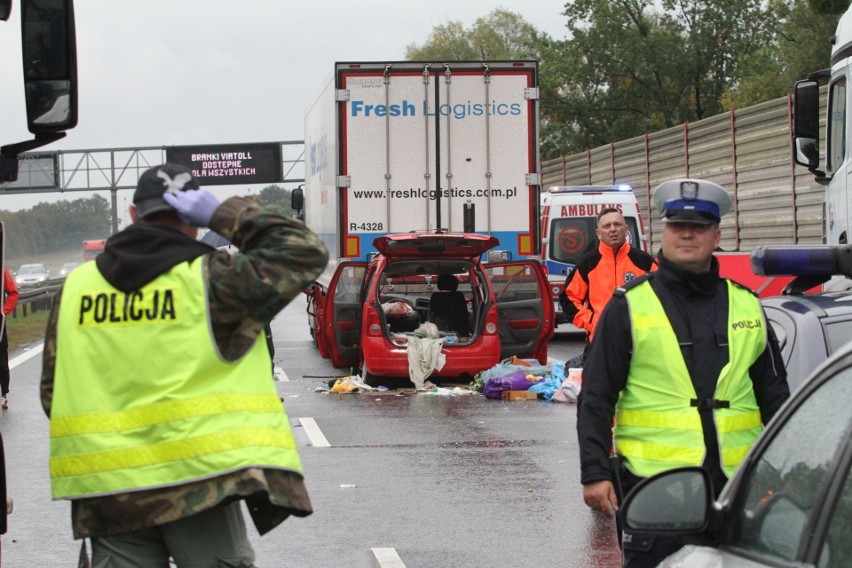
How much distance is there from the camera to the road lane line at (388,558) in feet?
24.2

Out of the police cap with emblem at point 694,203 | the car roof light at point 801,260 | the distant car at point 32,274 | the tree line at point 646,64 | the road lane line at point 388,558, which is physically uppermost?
the tree line at point 646,64

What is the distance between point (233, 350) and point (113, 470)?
0.46m

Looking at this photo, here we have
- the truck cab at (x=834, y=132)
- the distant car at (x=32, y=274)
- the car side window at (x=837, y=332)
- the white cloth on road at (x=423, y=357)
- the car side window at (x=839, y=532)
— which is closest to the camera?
the car side window at (x=839, y=532)

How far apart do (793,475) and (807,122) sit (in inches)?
331

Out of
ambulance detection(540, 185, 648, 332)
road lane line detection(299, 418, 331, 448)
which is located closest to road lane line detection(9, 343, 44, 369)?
ambulance detection(540, 185, 648, 332)

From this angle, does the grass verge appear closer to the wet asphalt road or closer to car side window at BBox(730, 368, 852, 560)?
the wet asphalt road

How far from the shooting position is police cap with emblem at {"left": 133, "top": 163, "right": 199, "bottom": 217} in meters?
4.27

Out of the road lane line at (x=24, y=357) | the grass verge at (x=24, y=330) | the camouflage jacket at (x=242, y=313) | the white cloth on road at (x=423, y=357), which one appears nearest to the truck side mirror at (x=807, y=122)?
the white cloth on road at (x=423, y=357)

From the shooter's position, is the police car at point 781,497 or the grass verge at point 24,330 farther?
the grass verge at point 24,330

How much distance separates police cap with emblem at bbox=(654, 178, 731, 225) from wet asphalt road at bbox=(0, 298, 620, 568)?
9.42ft

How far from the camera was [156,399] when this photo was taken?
13.5 ft

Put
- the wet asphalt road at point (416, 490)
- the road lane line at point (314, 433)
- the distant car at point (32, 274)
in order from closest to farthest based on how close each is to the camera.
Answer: the wet asphalt road at point (416, 490) → the road lane line at point (314, 433) → the distant car at point (32, 274)

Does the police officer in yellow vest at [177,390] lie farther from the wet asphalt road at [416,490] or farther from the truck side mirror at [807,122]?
the truck side mirror at [807,122]

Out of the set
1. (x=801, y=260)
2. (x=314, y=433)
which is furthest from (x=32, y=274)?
(x=801, y=260)
